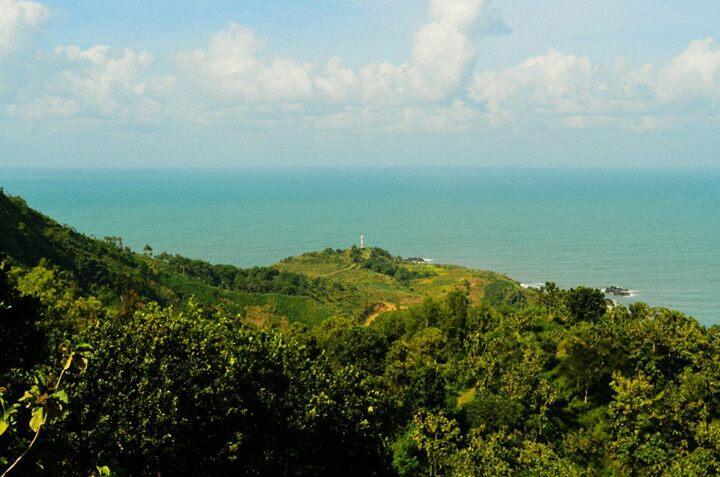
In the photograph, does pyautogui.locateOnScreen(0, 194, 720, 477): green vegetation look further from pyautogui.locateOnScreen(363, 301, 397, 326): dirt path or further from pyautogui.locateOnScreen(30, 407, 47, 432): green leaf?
pyautogui.locateOnScreen(363, 301, 397, 326): dirt path

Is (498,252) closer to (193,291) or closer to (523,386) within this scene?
(193,291)

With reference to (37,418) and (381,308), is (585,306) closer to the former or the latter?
(381,308)

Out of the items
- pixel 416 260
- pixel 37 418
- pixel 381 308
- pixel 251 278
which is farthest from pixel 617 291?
pixel 37 418

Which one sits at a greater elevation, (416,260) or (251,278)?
(251,278)

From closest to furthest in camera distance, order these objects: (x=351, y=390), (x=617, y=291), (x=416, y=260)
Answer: (x=351, y=390), (x=617, y=291), (x=416, y=260)

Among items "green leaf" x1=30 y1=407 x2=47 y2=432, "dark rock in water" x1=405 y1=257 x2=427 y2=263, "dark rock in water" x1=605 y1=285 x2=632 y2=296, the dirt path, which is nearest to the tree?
the dirt path

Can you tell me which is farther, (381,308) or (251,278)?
(251,278)
